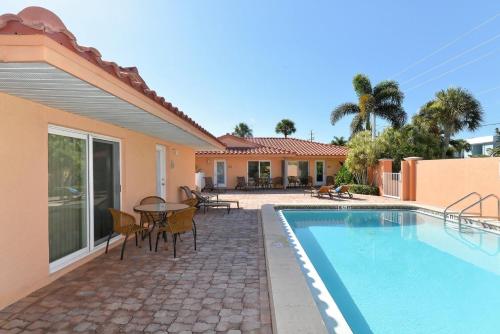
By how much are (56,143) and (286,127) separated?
46.5 meters

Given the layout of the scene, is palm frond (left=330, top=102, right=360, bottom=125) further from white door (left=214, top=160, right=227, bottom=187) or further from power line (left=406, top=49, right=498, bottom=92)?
white door (left=214, top=160, right=227, bottom=187)

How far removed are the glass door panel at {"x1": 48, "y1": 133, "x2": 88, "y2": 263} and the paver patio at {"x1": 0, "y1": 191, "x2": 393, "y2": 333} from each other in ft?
1.70

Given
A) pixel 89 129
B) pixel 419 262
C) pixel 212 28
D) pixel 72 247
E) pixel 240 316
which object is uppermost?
pixel 212 28

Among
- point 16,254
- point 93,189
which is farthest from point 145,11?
point 16,254

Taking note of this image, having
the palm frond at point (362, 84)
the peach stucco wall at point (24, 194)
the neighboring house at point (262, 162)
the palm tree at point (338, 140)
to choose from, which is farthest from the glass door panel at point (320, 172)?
the palm tree at point (338, 140)

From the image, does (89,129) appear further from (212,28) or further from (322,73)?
(322,73)

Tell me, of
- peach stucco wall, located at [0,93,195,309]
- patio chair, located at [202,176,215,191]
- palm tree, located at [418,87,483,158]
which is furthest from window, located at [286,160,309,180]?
peach stucco wall, located at [0,93,195,309]

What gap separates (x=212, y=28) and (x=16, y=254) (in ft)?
39.7

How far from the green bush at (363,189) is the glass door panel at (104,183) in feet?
51.4

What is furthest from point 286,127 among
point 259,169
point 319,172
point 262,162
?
point 259,169

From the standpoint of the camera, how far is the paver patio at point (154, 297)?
3.56m

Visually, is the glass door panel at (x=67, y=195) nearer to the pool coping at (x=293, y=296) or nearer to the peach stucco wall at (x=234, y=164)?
the pool coping at (x=293, y=296)

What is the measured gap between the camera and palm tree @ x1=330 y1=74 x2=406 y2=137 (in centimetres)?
2498

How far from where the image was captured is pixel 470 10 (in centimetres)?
1579
